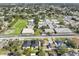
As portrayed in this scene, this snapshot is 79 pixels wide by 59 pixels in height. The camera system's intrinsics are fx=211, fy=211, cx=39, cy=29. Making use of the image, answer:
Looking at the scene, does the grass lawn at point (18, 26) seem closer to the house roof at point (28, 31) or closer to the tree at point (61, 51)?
the house roof at point (28, 31)

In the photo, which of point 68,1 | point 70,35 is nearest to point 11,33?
point 70,35

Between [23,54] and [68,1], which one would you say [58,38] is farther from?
[68,1]

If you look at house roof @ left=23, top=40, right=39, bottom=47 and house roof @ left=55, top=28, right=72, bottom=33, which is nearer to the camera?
house roof @ left=23, top=40, right=39, bottom=47

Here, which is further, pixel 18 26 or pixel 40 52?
pixel 18 26

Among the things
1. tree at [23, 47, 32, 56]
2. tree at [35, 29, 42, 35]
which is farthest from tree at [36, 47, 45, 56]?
tree at [35, 29, 42, 35]

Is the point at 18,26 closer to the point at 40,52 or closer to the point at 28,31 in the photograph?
the point at 28,31

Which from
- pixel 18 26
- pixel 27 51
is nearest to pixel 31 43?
pixel 27 51

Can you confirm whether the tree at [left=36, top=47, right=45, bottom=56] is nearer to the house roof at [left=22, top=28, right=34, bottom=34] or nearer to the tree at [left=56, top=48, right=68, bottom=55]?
the tree at [left=56, top=48, right=68, bottom=55]

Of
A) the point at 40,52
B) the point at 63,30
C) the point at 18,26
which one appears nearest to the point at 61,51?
the point at 40,52

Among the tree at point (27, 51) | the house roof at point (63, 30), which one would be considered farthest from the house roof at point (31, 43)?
the house roof at point (63, 30)
